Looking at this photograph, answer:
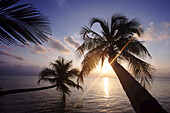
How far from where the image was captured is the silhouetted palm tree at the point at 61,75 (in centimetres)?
916

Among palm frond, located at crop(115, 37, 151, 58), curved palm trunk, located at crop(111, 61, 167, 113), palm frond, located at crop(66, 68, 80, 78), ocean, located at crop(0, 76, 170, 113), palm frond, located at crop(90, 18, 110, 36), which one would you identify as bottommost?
ocean, located at crop(0, 76, 170, 113)

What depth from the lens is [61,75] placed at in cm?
981

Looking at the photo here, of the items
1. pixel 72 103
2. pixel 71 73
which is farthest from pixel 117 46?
pixel 72 103

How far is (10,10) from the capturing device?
0.89m

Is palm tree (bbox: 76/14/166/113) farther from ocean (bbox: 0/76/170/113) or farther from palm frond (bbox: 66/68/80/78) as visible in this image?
palm frond (bbox: 66/68/80/78)

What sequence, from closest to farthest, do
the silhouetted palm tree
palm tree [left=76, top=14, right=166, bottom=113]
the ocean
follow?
palm tree [left=76, top=14, right=166, bottom=113], the silhouetted palm tree, the ocean

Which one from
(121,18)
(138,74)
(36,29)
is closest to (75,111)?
(138,74)

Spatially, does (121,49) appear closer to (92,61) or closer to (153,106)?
(92,61)

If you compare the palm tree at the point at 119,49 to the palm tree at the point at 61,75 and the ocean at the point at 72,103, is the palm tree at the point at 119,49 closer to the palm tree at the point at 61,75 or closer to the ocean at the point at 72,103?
the ocean at the point at 72,103

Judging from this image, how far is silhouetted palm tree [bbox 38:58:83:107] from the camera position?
360 inches

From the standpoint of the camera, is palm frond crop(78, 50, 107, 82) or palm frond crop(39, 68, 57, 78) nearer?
palm frond crop(78, 50, 107, 82)

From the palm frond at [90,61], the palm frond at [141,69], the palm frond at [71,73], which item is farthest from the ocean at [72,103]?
the palm frond at [90,61]

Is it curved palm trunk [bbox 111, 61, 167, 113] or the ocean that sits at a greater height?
curved palm trunk [bbox 111, 61, 167, 113]

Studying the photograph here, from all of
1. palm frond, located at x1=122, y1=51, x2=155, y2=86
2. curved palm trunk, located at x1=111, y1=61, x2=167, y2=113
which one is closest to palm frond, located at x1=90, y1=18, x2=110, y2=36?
palm frond, located at x1=122, y1=51, x2=155, y2=86
